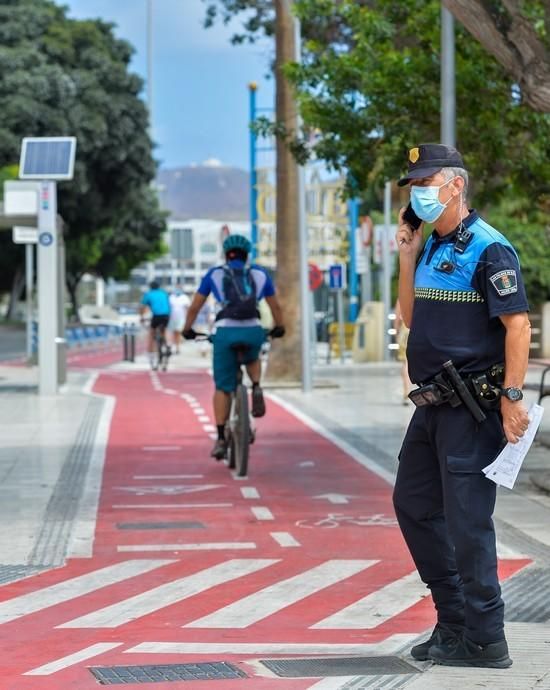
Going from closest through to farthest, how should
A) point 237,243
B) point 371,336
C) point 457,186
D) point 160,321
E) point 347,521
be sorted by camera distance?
point 457,186
point 347,521
point 237,243
point 160,321
point 371,336

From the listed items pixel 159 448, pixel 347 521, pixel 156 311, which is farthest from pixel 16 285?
pixel 347 521

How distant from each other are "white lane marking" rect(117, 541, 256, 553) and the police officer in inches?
131

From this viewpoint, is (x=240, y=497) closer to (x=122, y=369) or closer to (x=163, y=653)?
(x=163, y=653)

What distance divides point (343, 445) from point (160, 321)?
16.5 m

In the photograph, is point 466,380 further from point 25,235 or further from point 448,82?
point 25,235

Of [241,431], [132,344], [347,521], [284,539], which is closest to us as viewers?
[284,539]

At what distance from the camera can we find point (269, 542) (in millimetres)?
A: 9703

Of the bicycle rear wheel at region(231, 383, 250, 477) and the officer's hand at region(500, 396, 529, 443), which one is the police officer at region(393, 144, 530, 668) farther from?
the bicycle rear wheel at region(231, 383, 250, 477)

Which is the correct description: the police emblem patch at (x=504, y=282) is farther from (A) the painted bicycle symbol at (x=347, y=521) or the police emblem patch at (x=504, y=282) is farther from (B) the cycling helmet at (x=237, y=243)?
(B) the cycling helmet at (x=237, y=243)

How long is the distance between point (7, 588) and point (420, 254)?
304cm

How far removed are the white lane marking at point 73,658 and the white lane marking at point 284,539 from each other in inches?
114

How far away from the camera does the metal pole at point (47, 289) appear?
23.2 metres

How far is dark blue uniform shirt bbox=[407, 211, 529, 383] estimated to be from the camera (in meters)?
6.04

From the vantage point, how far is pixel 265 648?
673 centimetres
